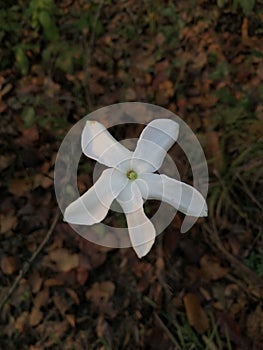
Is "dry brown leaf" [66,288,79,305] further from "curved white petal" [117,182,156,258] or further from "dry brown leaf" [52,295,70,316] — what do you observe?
"curved white petal" [117,182,156,258]

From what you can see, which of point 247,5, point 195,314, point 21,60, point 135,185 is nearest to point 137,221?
point 135,185

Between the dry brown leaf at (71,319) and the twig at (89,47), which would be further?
the twig at (89,47)

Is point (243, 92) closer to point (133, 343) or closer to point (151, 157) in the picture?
point (133, 343)

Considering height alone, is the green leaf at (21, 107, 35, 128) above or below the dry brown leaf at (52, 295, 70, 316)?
above

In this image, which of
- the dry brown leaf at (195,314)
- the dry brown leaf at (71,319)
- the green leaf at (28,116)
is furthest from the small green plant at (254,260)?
the green leaf at (28,116)

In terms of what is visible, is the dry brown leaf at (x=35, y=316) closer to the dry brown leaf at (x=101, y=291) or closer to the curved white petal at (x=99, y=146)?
the dry brown leaf at (x=101, y=291)

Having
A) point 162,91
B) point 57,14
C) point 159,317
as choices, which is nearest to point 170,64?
point 162,91

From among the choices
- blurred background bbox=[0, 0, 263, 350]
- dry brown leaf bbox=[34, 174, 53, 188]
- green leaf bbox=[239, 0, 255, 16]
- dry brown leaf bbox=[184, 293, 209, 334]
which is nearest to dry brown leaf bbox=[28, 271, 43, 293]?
blurred background bbox=[0, 0, 263, 350]
